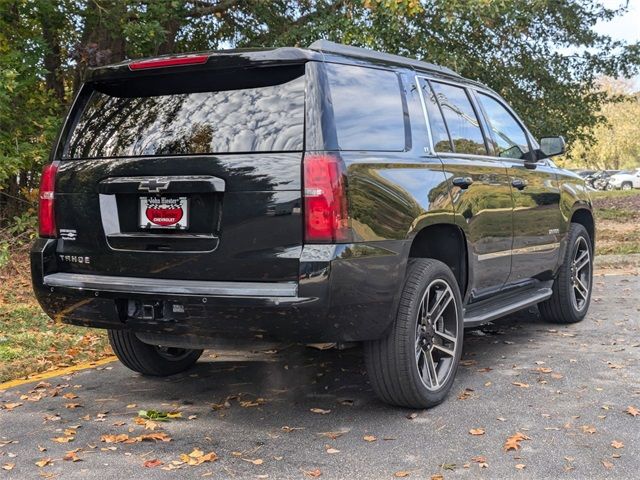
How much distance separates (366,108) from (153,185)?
3.98ft

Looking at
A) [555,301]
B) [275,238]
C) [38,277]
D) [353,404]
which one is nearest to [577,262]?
[555,301]

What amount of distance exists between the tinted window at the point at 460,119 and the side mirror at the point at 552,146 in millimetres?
1000

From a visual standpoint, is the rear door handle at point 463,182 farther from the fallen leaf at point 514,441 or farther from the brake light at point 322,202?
the fallen leaf at point 514,441

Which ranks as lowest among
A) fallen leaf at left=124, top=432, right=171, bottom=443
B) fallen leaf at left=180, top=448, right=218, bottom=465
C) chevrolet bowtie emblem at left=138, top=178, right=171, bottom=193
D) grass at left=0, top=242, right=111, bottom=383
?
fallen leaf at left=180, top=448, right=218, bottom=465

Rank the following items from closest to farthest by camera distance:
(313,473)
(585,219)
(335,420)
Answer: (313,473) < (335,420) < (585,219)

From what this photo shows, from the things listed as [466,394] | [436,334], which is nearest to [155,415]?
[436,334]

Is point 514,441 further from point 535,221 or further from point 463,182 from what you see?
point 535,221

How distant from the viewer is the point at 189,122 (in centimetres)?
414

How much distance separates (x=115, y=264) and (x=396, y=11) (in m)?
7.99

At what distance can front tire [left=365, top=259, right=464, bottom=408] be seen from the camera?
14.0ft

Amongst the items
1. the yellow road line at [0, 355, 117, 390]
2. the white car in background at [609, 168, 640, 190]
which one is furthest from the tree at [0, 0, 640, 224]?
the white car in background at [609, 168, 640, 190]

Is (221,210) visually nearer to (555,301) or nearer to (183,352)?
(183,352)

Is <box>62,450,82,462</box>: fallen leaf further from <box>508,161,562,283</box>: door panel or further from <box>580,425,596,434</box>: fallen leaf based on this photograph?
<box>508,161,562,283</box>: door panel

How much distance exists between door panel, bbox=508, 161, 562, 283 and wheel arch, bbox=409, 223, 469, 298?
0.79m
